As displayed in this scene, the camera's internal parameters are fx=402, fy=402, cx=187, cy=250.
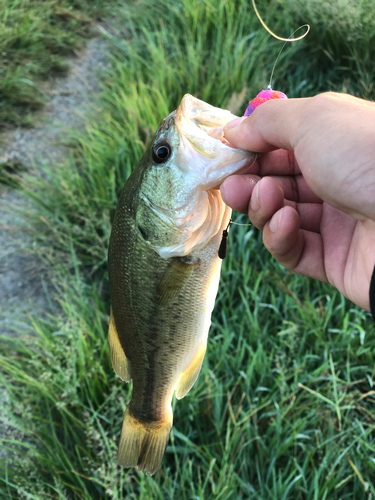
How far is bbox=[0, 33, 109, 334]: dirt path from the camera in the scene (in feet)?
9.41

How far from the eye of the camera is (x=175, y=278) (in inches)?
49.9

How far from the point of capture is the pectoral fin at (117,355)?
56.1 inches

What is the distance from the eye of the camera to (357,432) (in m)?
1.96

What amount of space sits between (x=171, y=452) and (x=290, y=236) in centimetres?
127

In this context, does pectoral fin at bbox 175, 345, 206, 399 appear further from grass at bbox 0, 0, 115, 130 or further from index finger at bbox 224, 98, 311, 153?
grass at bbox 0, 0, 115, 130

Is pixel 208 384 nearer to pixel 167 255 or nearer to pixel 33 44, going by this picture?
pixel 167 255

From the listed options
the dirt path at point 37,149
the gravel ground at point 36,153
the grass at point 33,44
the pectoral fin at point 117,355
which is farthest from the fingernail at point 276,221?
the grass at point 33,44

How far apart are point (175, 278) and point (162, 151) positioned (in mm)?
394

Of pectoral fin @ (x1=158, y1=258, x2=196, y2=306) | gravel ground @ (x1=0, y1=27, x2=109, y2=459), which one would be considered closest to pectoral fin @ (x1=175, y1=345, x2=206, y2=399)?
pectoral fin @ (x1=158, y1=258, x2=196, y2=306)

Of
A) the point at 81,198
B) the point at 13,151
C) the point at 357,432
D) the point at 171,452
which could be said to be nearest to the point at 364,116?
the point at 357,432

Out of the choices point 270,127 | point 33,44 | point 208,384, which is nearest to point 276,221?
point 270,127

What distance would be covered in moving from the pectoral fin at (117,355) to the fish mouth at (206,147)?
0.61 metres

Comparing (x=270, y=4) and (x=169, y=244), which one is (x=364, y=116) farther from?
(x=270, y=4)

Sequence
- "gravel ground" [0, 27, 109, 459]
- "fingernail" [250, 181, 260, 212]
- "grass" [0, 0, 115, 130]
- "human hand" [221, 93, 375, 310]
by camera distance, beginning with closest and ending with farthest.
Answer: "human hand" [221, 93, 375, 310], "fingernail" [250, 181, 260, 212], "gravel ground" [0, 27, 109, 459], "grass" [0, 0, 115, 130]
